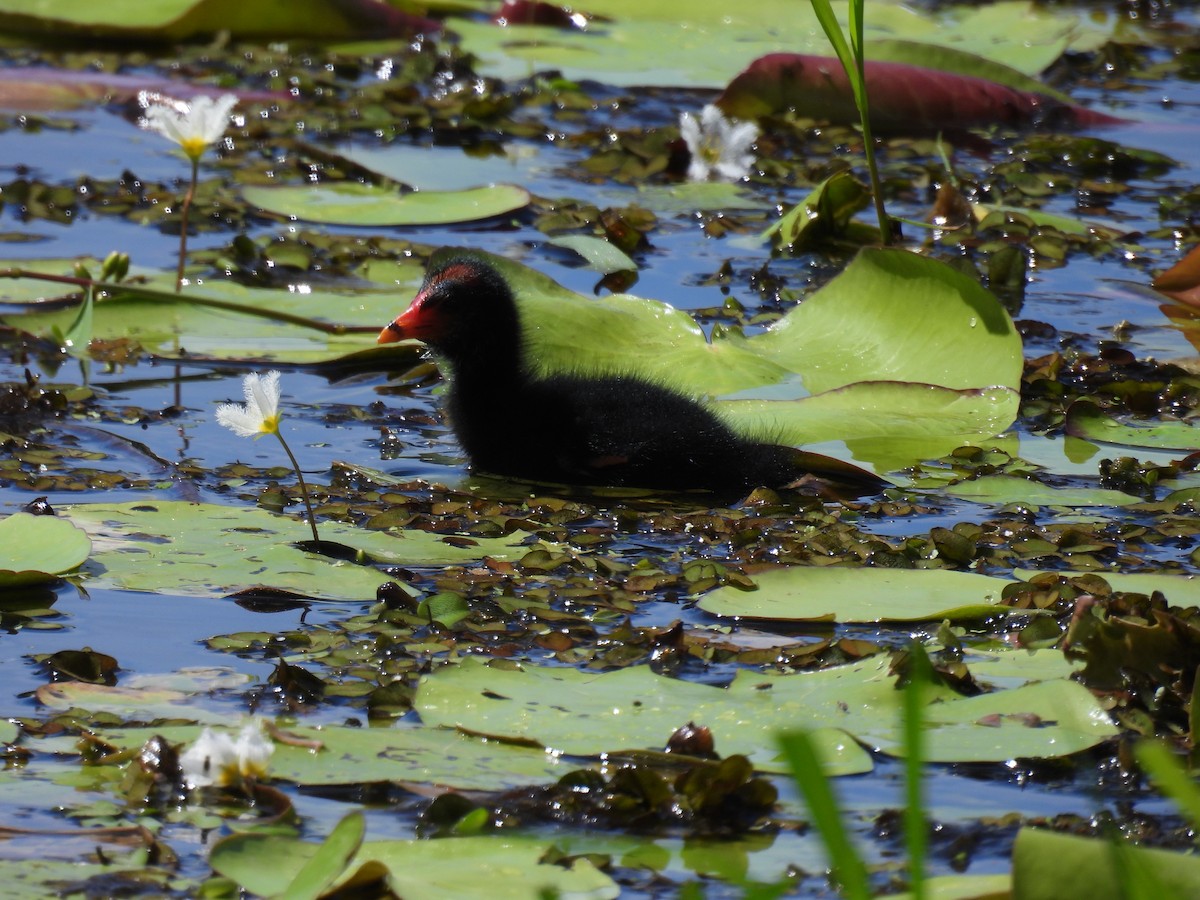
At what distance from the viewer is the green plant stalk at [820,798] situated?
1.26m

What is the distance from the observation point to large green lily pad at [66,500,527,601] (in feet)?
10.1

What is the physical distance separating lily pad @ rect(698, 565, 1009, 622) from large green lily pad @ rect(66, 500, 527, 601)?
49 cm

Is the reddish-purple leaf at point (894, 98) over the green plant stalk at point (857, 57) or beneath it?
beneath

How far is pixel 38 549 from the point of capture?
309 centimetres

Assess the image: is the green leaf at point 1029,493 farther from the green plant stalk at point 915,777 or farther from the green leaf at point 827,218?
the green plant stalk at point 915,777

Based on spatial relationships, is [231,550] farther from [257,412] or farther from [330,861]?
[330,861]

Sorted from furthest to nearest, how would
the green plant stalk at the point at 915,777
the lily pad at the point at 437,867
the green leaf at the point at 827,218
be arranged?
the green leaf at the point at 827,218 < the lily pad at the point at 437,867 < the green plant stalk at the point at 915,777

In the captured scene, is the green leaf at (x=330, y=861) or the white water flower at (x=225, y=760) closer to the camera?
the green leaf at (x=330, y=861)

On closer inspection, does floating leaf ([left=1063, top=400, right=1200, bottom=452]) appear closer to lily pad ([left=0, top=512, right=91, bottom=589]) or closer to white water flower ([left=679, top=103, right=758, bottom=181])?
lily pad ([left=0, top=512, right=91, bottom=589])

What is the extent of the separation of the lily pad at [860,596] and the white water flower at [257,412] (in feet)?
2.62

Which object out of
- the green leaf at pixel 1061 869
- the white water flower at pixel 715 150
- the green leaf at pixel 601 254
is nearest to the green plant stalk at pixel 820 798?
the green leaf at pixel 1061 869

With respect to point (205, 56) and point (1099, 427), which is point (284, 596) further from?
point (205, 56)

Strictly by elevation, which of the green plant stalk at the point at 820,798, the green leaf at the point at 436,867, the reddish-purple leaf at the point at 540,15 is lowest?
the green leaf at the point at 436,867

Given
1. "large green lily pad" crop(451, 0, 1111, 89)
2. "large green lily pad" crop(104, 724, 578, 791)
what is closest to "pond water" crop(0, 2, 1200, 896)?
"large green lily pad" crop(104, 724, 578, 791)
